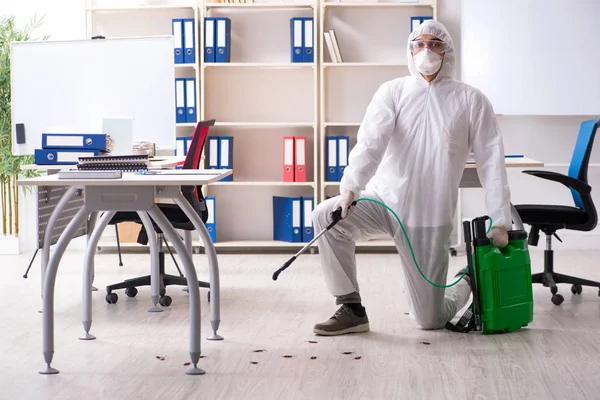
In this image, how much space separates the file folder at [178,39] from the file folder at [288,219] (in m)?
1.18

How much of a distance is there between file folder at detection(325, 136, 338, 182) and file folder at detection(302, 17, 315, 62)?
22.1 inches

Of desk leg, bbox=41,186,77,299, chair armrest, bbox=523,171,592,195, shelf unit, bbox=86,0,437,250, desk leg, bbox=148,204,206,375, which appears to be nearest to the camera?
desk leg, bbox=148,204,206,375

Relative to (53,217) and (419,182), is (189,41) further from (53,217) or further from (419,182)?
(419,182)

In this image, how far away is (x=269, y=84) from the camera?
19.6ft

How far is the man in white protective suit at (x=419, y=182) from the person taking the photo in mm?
3277

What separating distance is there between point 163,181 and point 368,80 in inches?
137

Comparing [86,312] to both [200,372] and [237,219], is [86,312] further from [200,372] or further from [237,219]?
[237,219]

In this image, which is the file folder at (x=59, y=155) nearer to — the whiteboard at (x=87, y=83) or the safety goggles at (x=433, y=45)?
the whiteboard at (x=87, y=83)

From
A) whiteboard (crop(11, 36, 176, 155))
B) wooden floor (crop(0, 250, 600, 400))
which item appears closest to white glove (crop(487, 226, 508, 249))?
wooden floor (crop(0, 250, 600, 400))

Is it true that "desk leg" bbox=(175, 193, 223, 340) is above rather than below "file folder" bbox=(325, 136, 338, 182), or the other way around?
below

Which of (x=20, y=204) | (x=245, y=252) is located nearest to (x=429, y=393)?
(x=245, y=252)

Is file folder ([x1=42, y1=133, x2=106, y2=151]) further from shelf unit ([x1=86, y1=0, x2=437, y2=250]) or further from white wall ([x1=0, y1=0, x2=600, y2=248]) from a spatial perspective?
white wall ([x1=0, y1=0, x2=600, y2=248])

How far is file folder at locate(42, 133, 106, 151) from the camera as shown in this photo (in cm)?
378

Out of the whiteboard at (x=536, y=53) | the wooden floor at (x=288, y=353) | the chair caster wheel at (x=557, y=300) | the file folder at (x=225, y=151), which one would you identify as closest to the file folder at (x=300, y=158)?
the file folder at (x=225, y=151)
